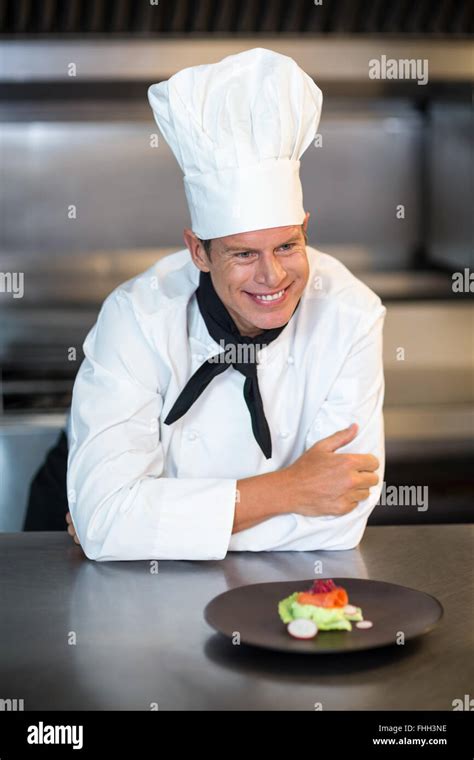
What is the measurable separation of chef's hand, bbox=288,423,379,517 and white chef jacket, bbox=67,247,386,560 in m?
0.03

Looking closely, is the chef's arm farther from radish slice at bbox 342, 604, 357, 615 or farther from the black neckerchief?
radish slice at bbox 342, 604, 357, 615

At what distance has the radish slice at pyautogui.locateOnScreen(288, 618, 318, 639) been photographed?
4.18ft

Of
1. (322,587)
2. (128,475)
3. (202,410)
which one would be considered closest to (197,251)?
(202,410)

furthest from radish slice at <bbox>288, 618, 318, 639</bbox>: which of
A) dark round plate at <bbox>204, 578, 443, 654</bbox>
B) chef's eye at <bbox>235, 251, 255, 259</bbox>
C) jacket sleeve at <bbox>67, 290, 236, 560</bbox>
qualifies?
chef's eye at <bbox>235, 251, 255, 259</bbox>

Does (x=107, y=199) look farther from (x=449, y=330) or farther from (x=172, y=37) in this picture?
(x=449, y=330)

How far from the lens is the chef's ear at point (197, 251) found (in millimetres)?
1744

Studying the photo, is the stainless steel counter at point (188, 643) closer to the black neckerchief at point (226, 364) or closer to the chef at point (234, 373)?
the chef at point (234, 373)

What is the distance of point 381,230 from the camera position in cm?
317

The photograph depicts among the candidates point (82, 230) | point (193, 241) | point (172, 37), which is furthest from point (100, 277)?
point (193, 241)

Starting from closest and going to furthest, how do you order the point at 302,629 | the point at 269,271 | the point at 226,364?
the point at 302,629, the point at 269,271, the point at 226,364

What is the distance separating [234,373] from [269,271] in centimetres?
25

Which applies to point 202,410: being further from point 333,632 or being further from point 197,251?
point 333,632

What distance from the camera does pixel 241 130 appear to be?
5.47ft

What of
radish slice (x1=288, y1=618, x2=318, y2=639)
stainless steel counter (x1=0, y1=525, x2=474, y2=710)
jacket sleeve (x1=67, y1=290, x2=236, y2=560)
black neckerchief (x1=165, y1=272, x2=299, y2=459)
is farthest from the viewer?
black neckerchief (x1=165, y1=272, x2=299, y2=459)
